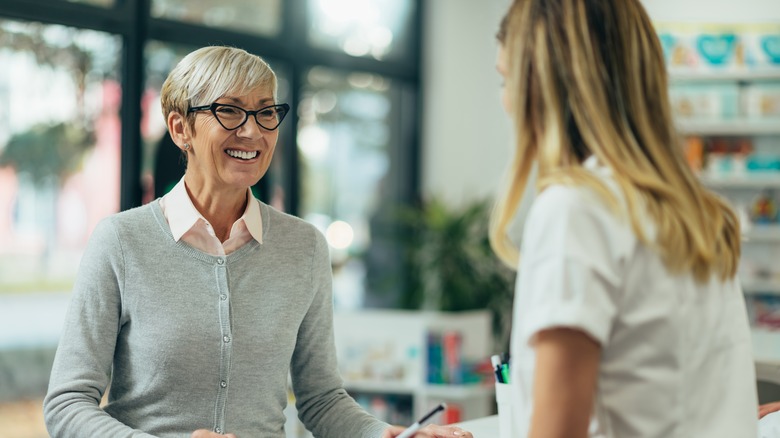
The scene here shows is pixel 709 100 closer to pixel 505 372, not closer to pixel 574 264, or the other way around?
pixel 505 372

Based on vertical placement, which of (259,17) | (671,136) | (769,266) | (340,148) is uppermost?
(259,17)

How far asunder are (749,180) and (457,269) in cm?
195

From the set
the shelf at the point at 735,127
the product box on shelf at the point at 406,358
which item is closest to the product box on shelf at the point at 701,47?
the shelf at the point at 735,127

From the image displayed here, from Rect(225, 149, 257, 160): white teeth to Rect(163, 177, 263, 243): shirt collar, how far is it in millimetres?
96

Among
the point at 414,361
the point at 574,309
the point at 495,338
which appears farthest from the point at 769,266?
the point at 574,309

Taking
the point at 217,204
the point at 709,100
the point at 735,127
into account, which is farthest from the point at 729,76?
the point at 217,204

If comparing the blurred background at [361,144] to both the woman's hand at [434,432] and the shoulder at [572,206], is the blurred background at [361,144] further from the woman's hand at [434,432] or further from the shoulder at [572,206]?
the shoulder at [572,206]

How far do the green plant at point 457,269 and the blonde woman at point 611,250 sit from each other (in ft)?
13.5

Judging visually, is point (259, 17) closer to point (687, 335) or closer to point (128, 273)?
point (128, 273)

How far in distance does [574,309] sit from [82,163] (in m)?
3.75

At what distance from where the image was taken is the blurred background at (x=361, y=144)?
4.11m

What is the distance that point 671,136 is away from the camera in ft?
3.54

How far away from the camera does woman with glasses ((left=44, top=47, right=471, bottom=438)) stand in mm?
1528

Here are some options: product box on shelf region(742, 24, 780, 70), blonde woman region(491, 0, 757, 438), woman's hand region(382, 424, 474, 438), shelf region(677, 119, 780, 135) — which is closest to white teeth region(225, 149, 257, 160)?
woman's hand region(382, 424, 474, 438)
